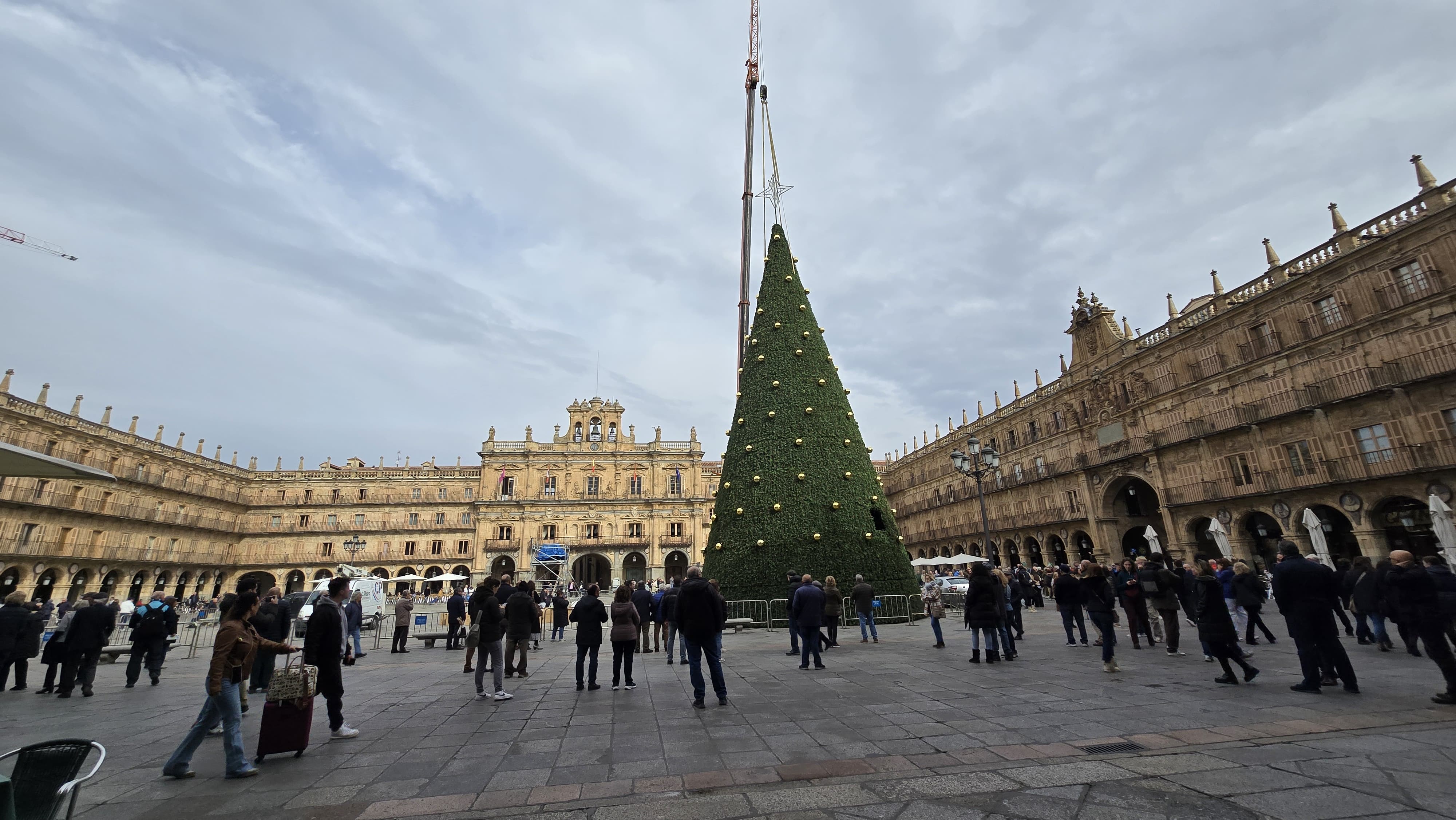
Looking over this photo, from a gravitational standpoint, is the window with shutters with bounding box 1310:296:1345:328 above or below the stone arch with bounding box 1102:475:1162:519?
above

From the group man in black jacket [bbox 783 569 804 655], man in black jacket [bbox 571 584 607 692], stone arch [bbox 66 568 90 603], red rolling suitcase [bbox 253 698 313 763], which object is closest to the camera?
red rolling suitcase [bbox 253 698 313 763]

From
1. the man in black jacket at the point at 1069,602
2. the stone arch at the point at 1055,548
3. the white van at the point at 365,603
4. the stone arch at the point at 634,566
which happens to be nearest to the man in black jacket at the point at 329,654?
the man in black jacket at the point at 1069,602

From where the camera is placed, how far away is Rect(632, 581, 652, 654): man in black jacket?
1034cm

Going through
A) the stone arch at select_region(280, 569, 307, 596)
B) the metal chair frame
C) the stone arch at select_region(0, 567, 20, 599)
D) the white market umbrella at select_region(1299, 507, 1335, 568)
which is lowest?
the metal chair frame

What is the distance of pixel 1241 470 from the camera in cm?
2161

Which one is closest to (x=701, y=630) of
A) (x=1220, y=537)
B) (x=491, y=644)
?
(x=491, y=644)

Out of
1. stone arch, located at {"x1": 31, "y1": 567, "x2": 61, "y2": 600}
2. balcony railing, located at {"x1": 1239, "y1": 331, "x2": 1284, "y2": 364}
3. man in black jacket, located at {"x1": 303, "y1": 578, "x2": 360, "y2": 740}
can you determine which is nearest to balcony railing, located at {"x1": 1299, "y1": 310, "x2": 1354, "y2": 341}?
balcony railing, located at {"x1": 1239, "y1": 331, "x2": 1284, "y2": 364}

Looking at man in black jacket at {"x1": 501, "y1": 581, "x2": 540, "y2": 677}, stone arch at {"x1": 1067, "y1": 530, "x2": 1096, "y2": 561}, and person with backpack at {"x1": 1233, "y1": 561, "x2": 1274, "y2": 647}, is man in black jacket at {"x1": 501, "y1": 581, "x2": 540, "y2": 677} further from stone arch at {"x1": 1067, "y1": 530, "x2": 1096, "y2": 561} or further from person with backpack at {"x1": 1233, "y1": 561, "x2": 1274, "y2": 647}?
stone arch at {"x1": 1067, "y1": 530, "x2": 1096, "y2": 561}

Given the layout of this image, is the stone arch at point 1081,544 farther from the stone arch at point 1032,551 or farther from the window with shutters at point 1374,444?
the window with shutters at point 1374,444

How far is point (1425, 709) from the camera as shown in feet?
16.4

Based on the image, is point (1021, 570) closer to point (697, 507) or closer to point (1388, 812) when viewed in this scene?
point (1388, 812)

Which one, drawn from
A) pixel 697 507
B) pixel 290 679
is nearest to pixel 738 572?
pixel 290 679

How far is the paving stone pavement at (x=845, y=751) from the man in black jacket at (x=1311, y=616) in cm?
27

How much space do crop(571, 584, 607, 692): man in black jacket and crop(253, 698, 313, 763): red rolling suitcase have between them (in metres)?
2.89
